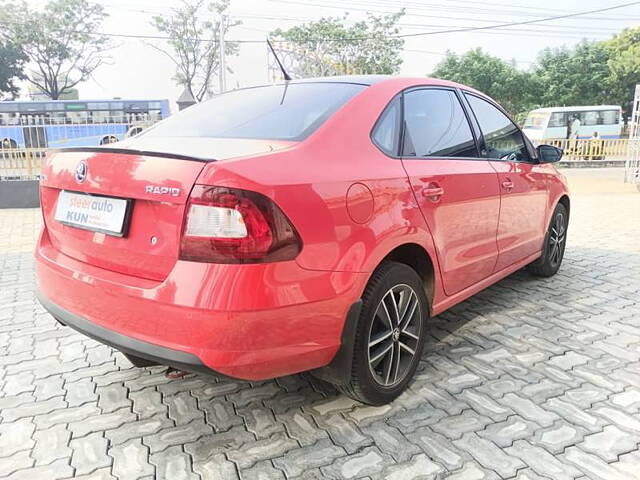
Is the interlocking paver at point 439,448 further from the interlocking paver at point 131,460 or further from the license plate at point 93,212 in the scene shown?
the license plate at point 93,212

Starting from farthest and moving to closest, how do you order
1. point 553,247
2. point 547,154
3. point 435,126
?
point 553,247
point 547,154
point 435,126

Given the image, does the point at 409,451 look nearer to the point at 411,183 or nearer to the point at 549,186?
the point at 411,183

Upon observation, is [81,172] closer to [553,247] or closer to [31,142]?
[553,247]

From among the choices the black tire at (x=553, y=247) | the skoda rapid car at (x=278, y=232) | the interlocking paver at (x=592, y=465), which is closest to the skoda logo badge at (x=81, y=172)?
the skoda rapid car at (x=278, y=232)

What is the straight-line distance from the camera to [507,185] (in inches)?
136

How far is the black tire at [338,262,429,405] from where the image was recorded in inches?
90.7

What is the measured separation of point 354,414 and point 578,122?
90.3 ft

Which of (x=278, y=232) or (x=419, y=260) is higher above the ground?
(x=278, y=232)

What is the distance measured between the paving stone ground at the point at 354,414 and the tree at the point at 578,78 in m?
37.2

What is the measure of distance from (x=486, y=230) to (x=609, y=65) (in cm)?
3943

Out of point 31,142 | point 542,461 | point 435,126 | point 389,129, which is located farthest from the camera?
point 31,142

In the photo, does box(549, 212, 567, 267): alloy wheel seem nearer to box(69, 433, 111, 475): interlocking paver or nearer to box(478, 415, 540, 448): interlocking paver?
box(478, 415, 540, 448): interlocking paver

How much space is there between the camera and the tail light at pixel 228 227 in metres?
1.82

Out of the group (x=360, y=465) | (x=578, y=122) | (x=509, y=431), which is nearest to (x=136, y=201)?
(x=360, y=465)
